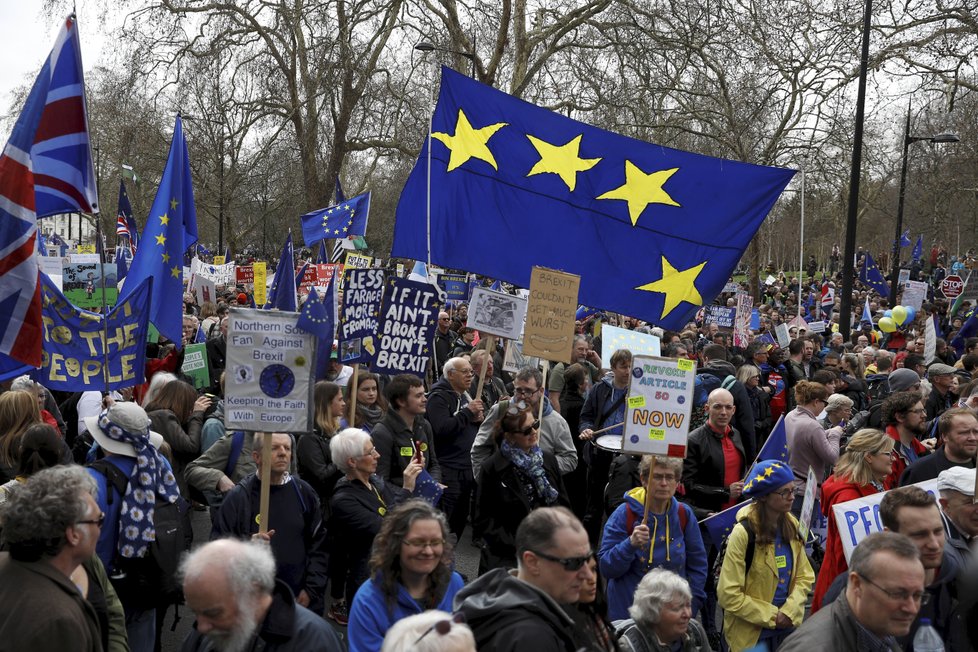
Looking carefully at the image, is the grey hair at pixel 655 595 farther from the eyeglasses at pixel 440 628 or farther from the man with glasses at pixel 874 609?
the eyeglasses at pixel 440 628

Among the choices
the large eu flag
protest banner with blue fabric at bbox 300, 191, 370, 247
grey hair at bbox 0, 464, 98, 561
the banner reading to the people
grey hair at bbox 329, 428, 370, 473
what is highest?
protest banner with blue fabric at bbox 300, 191, 370, 247

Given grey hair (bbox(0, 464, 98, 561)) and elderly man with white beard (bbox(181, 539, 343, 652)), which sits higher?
grey hair (bbox(0, 464, 98, 561))

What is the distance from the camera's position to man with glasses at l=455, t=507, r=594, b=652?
2.98 m

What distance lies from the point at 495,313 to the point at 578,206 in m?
1.19

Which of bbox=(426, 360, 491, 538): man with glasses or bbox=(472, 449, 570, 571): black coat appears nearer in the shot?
bbox=(472, 449, 570, 571): black coat

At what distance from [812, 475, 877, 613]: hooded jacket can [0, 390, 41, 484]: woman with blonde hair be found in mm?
4163

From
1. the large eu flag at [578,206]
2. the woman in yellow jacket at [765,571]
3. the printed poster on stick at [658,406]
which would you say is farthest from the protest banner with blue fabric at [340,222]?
the woman in yellow jacket at [765,571]

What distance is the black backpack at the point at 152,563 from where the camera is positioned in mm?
4844

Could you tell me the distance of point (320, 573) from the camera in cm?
534

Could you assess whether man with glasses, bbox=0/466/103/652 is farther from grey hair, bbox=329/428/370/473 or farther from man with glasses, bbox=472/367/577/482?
man with glasses, bbox=472/367/577/482

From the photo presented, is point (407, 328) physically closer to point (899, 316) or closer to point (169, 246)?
point (169, 246)

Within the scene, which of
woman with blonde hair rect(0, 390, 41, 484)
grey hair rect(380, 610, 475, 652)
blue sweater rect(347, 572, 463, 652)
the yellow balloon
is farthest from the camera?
the yellow balloon

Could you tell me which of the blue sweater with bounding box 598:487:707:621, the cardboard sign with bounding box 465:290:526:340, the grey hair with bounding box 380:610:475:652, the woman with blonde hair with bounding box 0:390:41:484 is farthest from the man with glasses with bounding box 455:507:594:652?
the cardboard sign with bounding box 465:290:526:340

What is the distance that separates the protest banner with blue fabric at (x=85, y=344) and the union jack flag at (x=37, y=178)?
112cm
